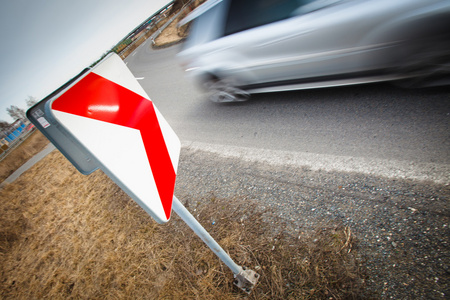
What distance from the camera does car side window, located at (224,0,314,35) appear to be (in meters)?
2.74

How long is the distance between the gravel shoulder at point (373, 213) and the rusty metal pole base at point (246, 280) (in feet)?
1.72

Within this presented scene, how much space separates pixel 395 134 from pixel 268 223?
6.22 ft

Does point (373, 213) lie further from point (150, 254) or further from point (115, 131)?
point (150, 254)

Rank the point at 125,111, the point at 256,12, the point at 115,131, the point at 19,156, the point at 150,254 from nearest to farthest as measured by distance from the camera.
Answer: the point at 115,131
the point at 125,111
the point at 150,254
the point at 256,12
the point at 19,156

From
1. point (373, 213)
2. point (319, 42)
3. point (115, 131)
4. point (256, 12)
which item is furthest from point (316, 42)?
point (115, 131)

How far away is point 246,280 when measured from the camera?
5.89 feet

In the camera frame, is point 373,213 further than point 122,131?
Yes

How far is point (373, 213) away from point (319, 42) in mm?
2173

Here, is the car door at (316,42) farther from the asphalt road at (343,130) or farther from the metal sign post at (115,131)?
the metal sign post at (115,131)

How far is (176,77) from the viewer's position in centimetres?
720

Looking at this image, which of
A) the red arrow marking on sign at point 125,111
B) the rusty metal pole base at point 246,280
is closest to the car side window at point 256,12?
the red arrow marking on sign at point 125,111

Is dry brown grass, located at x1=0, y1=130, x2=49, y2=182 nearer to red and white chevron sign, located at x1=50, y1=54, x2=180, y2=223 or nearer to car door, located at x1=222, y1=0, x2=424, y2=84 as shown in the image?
car door, located at x1=222, y1=0, x2=424, y2=84

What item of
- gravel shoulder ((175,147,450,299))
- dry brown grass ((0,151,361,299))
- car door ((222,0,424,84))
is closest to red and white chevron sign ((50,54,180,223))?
dry brown grass ((0,151,361,299))

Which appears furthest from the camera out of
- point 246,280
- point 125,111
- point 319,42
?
point 319,42
